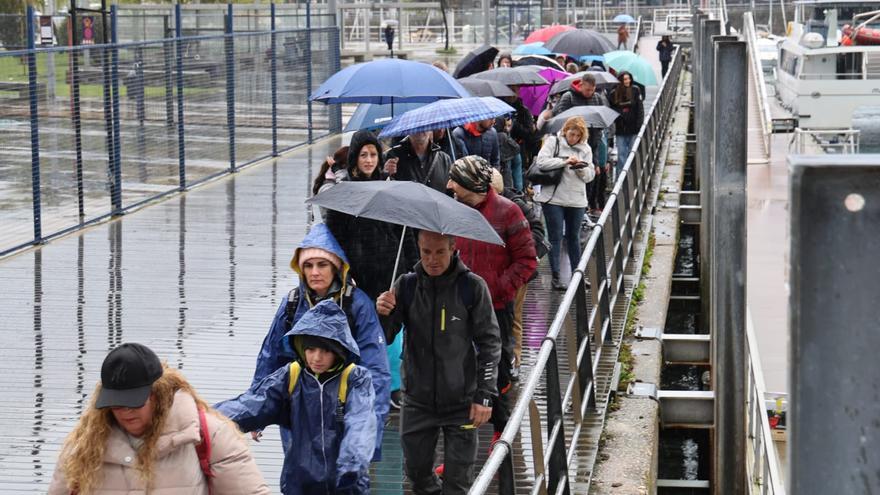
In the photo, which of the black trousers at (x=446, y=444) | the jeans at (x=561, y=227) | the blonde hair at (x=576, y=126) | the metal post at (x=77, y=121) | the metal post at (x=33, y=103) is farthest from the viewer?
the metal post at (x=77, y=121)

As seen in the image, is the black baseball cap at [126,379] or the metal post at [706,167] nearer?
the black baseball cap at [126,379]

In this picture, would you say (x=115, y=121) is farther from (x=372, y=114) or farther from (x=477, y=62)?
(x=372, y=114)

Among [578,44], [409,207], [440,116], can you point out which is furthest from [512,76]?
[578,44]

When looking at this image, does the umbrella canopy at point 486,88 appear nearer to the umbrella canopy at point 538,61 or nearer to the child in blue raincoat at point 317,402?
the umbrella canopy at point 538,61

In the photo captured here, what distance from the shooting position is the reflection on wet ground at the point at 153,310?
347 inches

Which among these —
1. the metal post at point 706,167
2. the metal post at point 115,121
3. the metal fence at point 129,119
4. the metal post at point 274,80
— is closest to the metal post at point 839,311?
the metal fence at point 129,119

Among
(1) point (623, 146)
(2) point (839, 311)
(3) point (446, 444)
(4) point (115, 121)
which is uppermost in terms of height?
(2) point (839, 311)

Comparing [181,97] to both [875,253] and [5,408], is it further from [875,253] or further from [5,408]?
[875,253]

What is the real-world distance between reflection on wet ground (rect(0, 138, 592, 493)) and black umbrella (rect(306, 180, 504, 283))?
3.37 ft

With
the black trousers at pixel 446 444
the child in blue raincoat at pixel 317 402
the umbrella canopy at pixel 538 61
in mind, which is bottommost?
the black trousers at pixel 446 444

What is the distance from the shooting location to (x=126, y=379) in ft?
14.2

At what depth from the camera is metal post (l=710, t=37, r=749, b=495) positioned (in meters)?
10.1

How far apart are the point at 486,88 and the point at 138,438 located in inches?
452

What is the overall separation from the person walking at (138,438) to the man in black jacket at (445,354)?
228 cm
